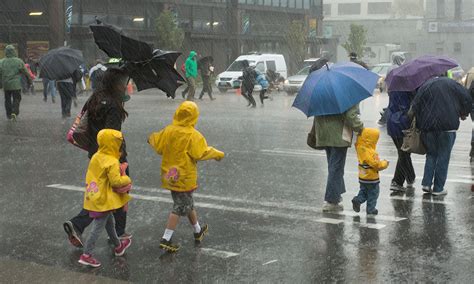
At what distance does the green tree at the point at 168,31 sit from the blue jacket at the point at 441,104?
33956 millimetres

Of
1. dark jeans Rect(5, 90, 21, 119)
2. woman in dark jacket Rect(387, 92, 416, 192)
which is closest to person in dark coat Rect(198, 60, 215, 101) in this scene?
dark jeans Rect(5, 90, 21, 119)

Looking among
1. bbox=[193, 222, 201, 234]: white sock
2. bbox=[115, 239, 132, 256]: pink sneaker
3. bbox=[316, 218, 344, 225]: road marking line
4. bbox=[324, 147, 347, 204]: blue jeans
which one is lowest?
bbox=[316, 218, 344, 225]: road marking line

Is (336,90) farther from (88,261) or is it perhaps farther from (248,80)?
(248,80)

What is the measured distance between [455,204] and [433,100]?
130 cm

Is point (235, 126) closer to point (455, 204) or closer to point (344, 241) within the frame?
point (455, 204)

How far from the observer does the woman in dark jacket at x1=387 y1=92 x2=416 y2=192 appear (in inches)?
390

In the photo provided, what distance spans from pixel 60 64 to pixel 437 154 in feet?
28.2

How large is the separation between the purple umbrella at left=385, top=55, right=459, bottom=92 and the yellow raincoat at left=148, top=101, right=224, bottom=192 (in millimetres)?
3557

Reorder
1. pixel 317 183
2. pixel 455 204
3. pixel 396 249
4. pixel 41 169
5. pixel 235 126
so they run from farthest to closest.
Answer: pixel 235 126
pixel 41 169
pixel 317 183
pixel 455 204
pixel 396 249

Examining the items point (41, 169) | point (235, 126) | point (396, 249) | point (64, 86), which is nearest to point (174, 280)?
point (396, 249)

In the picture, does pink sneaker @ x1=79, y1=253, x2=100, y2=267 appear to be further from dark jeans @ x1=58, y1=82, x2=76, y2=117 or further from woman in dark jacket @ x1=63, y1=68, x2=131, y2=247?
dark jeans @ x1=58, y1=82, x2=76, y2=117

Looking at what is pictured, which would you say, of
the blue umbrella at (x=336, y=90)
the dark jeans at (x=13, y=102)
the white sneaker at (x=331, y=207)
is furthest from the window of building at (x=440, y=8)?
the white sneaker at (x=331, y=207)

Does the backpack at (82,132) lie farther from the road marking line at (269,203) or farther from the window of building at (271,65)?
the window of building at (271,65)

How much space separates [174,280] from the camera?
247 inches
